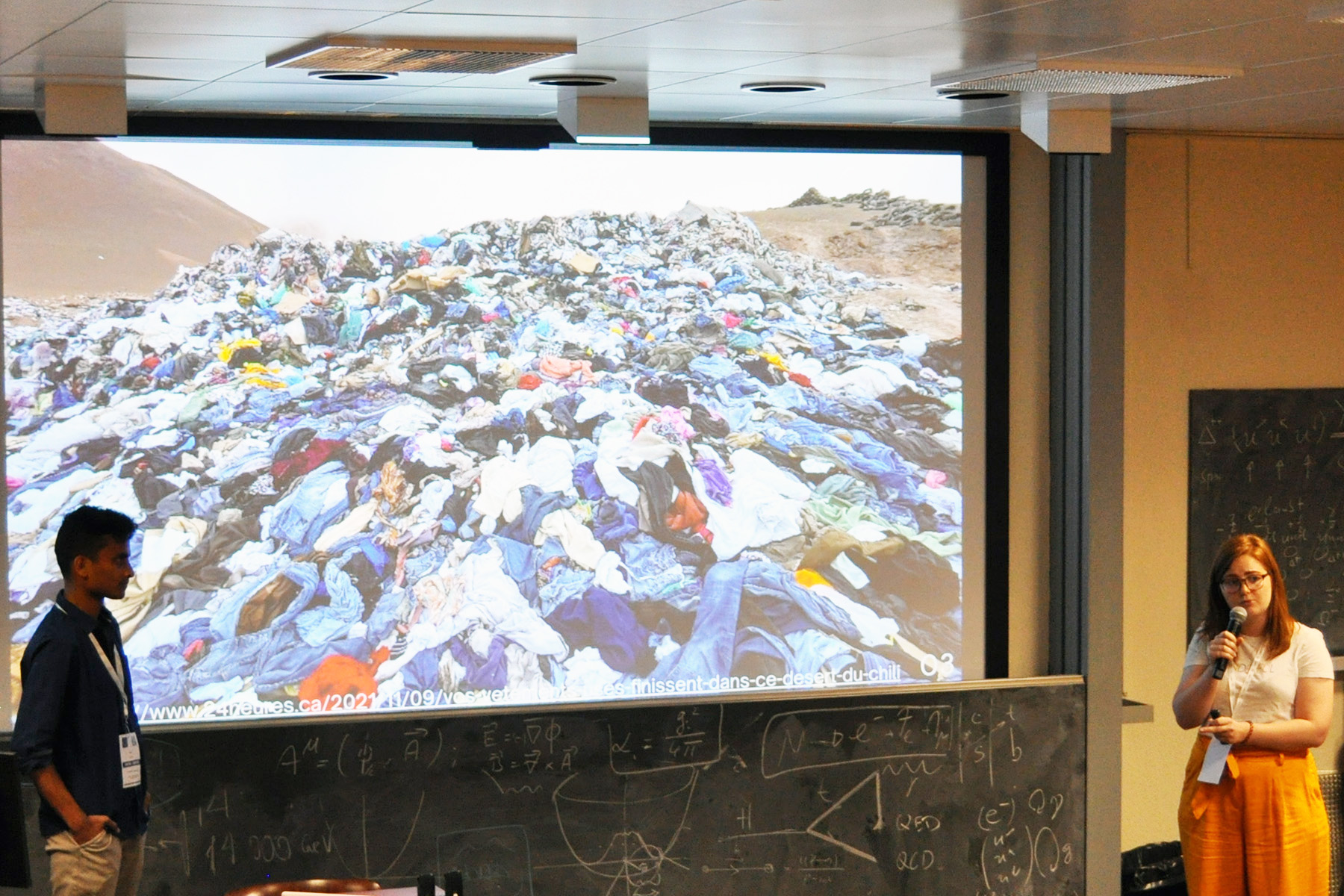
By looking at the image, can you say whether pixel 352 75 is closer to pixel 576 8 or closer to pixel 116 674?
pixel 576 8

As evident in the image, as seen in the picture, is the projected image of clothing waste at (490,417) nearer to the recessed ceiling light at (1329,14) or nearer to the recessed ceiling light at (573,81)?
the recessed ceiling light at (573,81)

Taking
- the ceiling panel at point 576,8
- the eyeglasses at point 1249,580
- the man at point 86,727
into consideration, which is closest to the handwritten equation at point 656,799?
the man at point 86,727

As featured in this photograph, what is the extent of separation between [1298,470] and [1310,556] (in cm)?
34

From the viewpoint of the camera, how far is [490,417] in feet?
17.3

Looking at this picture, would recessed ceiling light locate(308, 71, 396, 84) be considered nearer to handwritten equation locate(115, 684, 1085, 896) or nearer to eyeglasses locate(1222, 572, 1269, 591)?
handwritten equation locate(115, 684, 1085, 896)

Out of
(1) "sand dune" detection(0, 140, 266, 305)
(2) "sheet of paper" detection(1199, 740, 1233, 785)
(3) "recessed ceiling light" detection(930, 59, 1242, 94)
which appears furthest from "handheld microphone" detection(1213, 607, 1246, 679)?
(1) "sand dune" detection(0, 140, 266, 305)

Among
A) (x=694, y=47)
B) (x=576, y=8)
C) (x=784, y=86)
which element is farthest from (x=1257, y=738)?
(x=576, y=8)

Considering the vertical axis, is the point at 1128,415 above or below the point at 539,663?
above

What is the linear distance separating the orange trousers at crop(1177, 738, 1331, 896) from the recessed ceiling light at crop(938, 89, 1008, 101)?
78.7 inches

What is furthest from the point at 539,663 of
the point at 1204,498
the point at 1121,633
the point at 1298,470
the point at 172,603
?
the point at 1298,470

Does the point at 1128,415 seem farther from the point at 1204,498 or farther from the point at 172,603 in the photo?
the point at 172,603

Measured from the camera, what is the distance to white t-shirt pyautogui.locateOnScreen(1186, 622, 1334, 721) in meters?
4.38

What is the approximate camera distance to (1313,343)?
19.6 feet

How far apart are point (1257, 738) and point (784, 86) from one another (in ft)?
7.44
